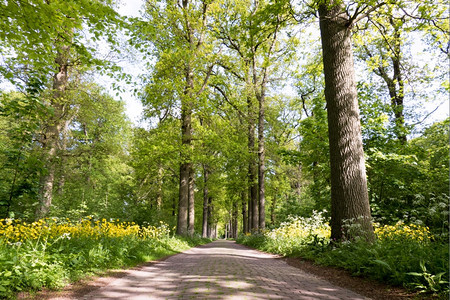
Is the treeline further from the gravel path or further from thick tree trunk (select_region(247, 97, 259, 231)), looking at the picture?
the gravel path

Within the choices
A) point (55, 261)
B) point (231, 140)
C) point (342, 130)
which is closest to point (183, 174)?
point (231, 140)

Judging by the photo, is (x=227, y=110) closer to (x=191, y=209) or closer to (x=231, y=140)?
(x=231, y=140)

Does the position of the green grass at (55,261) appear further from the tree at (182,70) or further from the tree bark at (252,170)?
the tree bark at (252,170)

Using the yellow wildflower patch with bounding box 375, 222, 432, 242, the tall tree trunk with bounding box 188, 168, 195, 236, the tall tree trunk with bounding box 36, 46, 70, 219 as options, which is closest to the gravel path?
the yellow wildflower patch with bounding box 375, 222, 432, 242

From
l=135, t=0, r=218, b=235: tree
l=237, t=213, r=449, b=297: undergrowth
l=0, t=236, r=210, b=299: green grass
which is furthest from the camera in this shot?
l=135, t=0, r=218, b=235: tree

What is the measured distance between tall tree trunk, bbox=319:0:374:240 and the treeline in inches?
1.1

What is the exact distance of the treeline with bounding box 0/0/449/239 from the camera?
658 cm

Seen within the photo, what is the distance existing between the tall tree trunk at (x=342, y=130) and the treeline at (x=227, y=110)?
28 mm

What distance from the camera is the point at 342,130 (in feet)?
22.0

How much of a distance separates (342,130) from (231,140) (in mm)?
10435

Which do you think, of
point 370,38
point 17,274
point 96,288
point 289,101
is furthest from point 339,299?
point 289,101

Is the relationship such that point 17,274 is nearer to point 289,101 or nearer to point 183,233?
point 183,233

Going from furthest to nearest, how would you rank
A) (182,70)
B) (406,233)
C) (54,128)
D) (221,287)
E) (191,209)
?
1. (191,209)
2. (182,70)
3. (54,128)
4. (406,233)
5. (221,287)

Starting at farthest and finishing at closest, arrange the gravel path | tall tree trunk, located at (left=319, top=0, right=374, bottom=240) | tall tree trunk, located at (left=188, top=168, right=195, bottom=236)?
1. tall tree trunk, located at (left=188, top=168, right=195, bottom=236)
2. tall tree trunk, located at (left=319, top=0, right=374, bottom=240)
3. the gravel path
